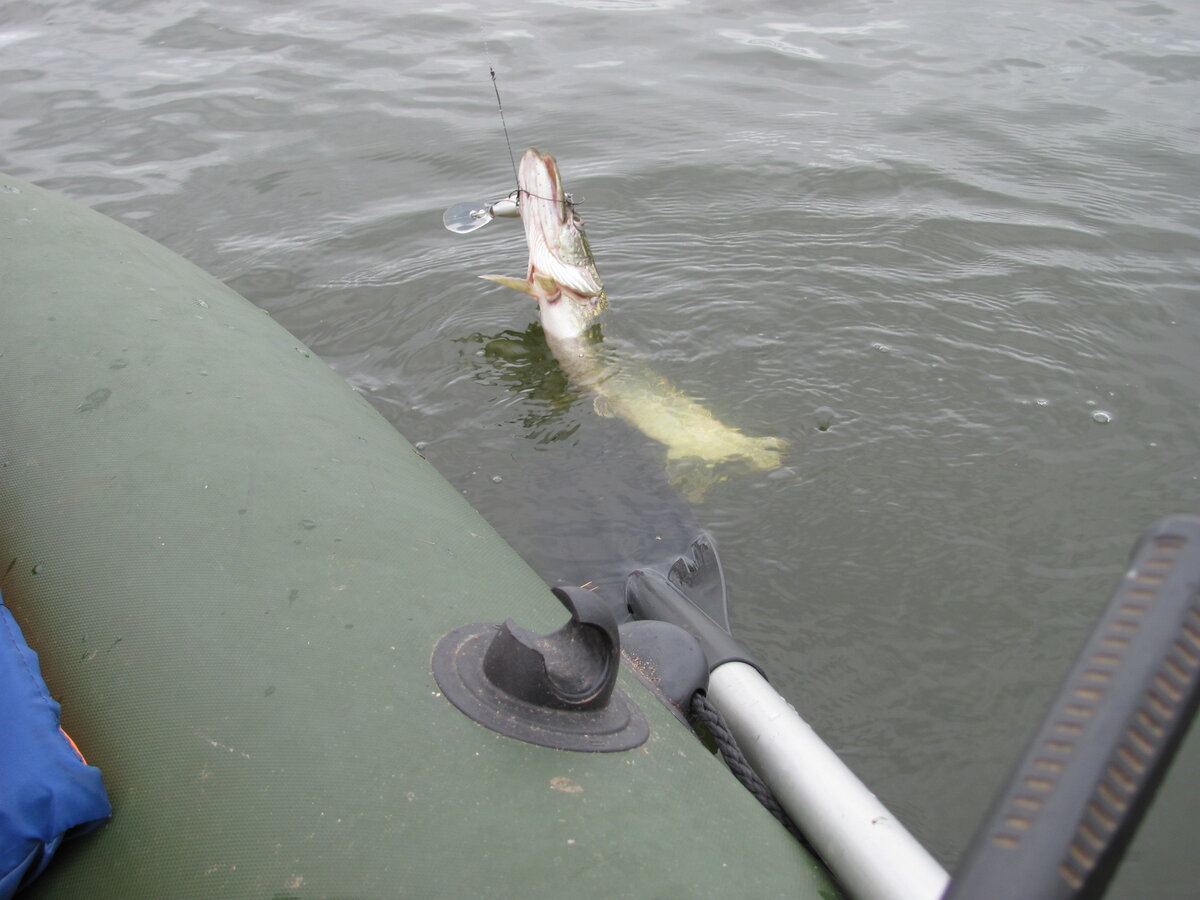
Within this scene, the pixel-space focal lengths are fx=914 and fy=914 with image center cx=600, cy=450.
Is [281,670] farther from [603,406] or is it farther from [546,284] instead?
[546,284]

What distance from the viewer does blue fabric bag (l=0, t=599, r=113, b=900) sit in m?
1.31

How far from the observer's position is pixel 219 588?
1.79m

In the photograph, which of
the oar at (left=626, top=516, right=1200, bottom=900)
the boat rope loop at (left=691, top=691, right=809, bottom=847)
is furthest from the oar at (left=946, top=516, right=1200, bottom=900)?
the boat rope loop at (left=691, top=691, right=809, bottom=847)

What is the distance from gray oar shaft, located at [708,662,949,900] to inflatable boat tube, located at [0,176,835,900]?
0.09 metres

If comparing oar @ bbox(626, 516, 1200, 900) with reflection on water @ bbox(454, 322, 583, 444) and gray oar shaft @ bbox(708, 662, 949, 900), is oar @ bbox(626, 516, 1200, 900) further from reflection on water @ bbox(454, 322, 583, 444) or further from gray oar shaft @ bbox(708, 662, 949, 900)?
reflection on water @ bbox(454, 322, 583, 444)

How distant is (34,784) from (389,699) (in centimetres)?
53

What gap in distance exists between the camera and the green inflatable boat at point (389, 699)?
0.65 m

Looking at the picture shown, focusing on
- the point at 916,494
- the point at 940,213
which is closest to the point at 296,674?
the point at 916,494

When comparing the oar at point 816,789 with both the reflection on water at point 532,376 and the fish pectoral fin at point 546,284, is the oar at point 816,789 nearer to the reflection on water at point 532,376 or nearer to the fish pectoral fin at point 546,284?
the reflection on water at point 532,376

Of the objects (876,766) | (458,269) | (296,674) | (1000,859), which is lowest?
(876,766)

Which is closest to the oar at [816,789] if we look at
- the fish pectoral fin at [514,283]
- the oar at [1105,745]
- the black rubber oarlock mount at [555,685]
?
the black rubber oarlock mount at [555,685]

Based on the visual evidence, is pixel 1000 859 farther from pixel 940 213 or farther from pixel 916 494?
pixel 940 213

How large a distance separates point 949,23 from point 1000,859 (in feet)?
33.5

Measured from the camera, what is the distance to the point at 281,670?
64.1 inches
